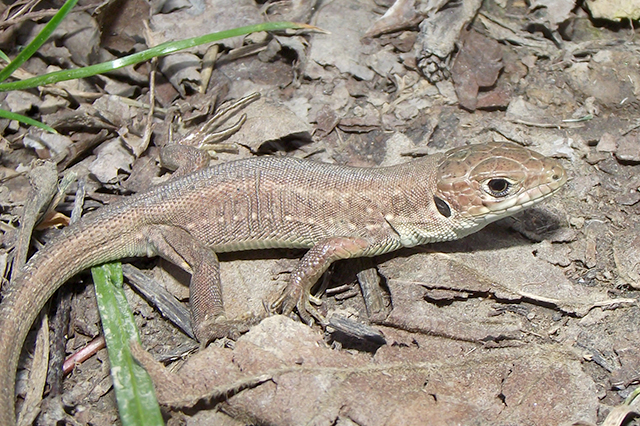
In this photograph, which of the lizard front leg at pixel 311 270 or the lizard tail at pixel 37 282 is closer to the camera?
the lizard tail at pixel 37 282

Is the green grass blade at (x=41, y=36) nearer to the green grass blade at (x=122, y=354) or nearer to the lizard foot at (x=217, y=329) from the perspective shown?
the green grass blade at (x=122, y=354)

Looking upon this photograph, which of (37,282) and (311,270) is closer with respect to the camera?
(37,282)

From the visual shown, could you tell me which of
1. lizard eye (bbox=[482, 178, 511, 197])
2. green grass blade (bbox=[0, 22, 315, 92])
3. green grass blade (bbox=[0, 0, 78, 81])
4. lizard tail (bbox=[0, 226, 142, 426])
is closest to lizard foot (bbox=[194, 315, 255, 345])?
lizard tail (bbox=[0, 226, 142, 426])

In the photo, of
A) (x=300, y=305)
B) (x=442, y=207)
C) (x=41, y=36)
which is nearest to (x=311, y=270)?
(x=300, y=305)

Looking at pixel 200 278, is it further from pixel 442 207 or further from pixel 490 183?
pixel 490 183

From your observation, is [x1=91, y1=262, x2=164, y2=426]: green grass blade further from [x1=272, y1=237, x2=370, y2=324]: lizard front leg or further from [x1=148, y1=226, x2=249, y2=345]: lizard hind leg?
[x1=272, y1=237, x2=370, y2=324]: lizard front leg

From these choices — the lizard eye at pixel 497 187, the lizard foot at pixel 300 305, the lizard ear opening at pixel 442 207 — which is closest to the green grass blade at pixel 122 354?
the lizard foot at pixel 300 305
